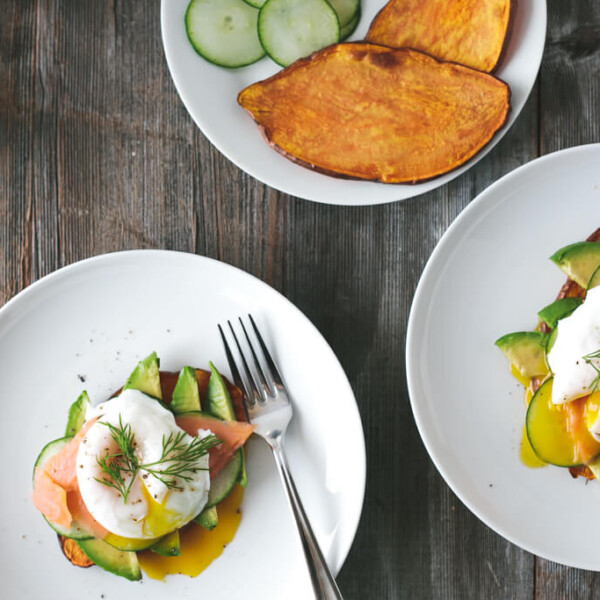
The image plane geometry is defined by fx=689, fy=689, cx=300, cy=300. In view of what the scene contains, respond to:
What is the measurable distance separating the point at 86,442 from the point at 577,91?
138 cm

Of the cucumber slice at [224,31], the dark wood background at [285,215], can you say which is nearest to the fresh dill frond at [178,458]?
the dark wood background at [285,215]

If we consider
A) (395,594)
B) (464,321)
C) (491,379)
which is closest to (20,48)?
(464,321)

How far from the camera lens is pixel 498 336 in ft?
5.09

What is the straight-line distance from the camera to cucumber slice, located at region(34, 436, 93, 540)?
148 cm

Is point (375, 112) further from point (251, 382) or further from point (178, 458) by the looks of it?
point (178, 458)

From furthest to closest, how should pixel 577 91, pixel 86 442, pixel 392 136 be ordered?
1. pixel 577 91
2. pixel 392 136
3. pixel 86 442

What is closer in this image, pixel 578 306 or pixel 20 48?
pixel 578 306

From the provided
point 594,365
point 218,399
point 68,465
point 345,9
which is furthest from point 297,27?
point 68,465

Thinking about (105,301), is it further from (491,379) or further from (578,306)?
(578,306)

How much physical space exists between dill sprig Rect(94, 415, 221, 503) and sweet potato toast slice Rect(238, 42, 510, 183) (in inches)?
26.3

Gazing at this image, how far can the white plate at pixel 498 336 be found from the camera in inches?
60.0

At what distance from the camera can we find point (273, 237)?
167 cm

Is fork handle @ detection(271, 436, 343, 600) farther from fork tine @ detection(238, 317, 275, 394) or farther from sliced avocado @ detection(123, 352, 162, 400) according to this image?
sliced avocado @ detection(123, 352, 162, 400)

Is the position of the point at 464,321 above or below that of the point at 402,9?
below
